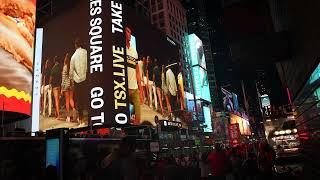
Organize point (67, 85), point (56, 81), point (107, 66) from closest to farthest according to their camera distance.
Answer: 1. point (107, 66)
2. point (67, 85)
3. point (56, 81)

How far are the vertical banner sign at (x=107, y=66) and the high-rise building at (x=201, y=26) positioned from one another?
86.5m

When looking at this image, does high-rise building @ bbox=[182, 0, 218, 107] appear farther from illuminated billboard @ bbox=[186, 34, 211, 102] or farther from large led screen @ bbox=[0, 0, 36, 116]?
large led screen @ bbox=[0, 0, 36, 116]

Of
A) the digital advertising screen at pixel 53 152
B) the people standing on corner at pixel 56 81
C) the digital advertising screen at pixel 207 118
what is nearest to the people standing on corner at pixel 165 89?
the people standing on corner at pixel 56 81

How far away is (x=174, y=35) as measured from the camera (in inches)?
3425

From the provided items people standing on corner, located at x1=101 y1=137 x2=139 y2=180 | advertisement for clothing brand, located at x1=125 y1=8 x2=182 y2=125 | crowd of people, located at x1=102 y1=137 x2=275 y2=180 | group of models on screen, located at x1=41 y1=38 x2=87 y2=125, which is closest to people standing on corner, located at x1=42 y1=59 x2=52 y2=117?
group of models on screen, located at x1=41 y1=38 x2=87 y2=125

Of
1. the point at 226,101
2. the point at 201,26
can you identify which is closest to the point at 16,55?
the point at 226,101

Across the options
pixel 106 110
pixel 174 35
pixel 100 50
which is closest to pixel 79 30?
pixel 100 50

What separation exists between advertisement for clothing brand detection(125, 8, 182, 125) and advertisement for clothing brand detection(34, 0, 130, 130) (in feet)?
16.8

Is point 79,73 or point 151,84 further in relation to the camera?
point 151,84

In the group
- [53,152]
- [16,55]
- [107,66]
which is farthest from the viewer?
[107,66]

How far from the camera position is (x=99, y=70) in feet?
119

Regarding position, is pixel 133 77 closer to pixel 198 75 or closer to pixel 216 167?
pixel 216 167

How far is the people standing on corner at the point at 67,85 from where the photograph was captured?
39.0 meters

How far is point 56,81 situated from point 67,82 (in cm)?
273
